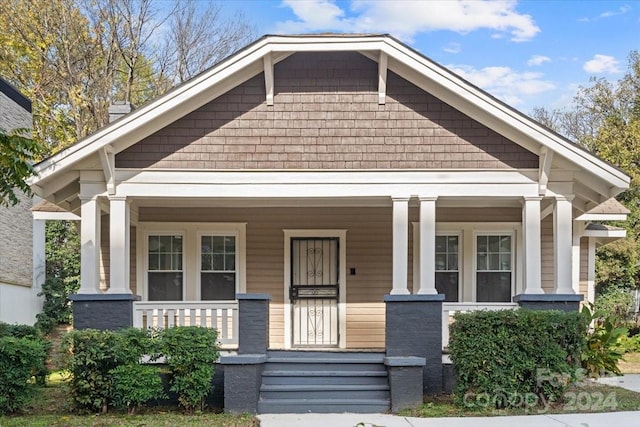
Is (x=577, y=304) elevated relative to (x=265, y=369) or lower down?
elevated

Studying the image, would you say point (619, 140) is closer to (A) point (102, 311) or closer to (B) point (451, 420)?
(B) point (451, 420)

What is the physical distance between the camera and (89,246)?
1027cm

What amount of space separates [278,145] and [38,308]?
1402 cm

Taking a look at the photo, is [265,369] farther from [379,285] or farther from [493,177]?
[493,177]

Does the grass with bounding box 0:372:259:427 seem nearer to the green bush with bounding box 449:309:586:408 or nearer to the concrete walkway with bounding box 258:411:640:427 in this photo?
the concrete walkway with bounding box 258:411:640:427

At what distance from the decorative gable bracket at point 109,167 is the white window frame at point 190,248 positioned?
2470 millimetres

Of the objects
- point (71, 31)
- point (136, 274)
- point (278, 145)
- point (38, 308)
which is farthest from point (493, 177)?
point (71, 31)

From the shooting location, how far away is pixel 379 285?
12.9 meters

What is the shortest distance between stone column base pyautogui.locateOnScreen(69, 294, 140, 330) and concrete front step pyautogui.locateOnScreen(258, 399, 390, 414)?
2538 mm

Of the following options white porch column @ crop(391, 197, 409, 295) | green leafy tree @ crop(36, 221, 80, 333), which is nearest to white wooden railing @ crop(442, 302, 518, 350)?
white porch column @ crop(391, 197, 409, 295)

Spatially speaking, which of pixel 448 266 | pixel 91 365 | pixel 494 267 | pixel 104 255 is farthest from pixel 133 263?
pixel 494 267

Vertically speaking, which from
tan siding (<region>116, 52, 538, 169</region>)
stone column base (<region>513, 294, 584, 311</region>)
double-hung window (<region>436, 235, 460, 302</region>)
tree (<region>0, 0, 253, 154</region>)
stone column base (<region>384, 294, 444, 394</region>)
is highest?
tree (<region>0, 0, 253, 154</region>)

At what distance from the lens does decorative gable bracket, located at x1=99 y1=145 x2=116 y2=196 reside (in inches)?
403

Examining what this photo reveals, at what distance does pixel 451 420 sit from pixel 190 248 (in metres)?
6.32
